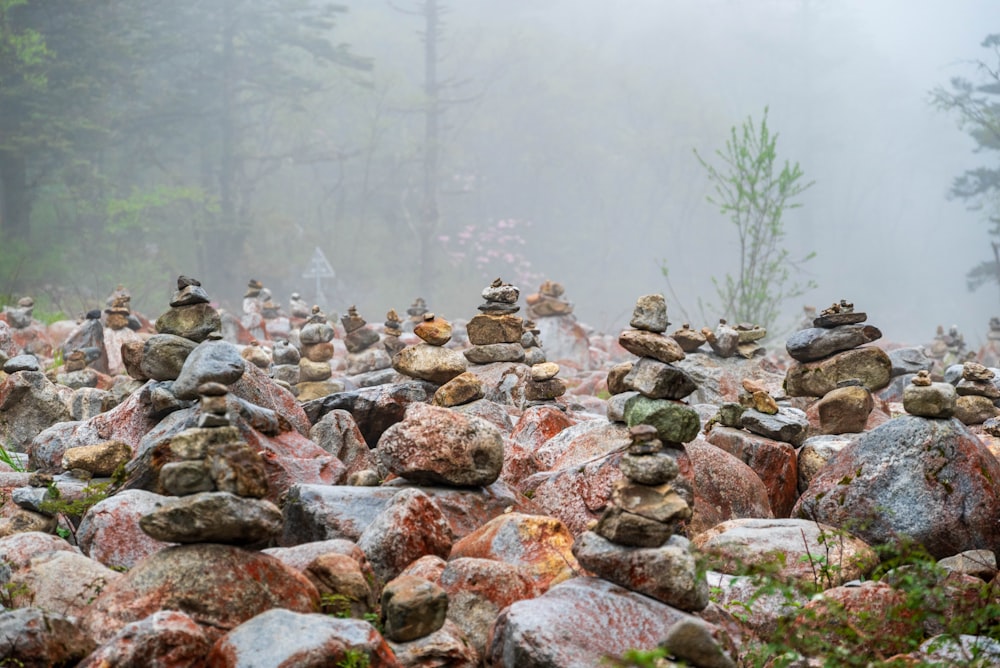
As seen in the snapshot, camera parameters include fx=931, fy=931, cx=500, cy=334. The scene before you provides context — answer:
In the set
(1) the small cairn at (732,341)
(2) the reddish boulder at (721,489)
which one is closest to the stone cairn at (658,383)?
(2) the reddish boulder at (721,489)

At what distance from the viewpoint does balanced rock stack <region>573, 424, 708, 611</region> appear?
190 inches

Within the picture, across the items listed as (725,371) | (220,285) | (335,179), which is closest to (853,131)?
(335,179)

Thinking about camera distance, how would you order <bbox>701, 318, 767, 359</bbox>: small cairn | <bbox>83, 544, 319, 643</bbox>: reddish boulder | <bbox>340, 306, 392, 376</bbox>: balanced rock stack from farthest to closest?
1. <bbox>340, 306, 392, 376</bbox>: balanced rock stack
2. <bbox>701, 318, 767, 359</bbox>: small cairn
3. <bbox>83, 544, 319, 643</bbox>: reddish boulder

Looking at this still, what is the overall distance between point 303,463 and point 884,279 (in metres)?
72.1

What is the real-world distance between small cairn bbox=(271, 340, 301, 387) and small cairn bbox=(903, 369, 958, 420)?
27.8 ft

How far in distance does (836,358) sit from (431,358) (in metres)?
3.98

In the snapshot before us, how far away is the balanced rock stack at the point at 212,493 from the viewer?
453 centimetres

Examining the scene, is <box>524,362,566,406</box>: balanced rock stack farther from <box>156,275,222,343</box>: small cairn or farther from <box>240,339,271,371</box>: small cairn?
<box>240,339,271,371</box>: small cairn

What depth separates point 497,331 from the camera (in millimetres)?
10672

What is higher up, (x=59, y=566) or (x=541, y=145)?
(x=541, y=145)

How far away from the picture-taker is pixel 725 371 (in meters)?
12.4

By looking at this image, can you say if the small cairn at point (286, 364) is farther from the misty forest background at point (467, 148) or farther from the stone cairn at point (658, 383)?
the misty forest background at point (467, 148)

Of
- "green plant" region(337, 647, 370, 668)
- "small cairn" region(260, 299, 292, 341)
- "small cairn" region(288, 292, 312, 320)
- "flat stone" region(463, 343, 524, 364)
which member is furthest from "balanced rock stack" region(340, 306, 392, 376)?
"green plant" region(337, 647, 370, 668)

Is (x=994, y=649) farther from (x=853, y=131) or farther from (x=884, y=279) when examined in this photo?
(x=853, y=131)
